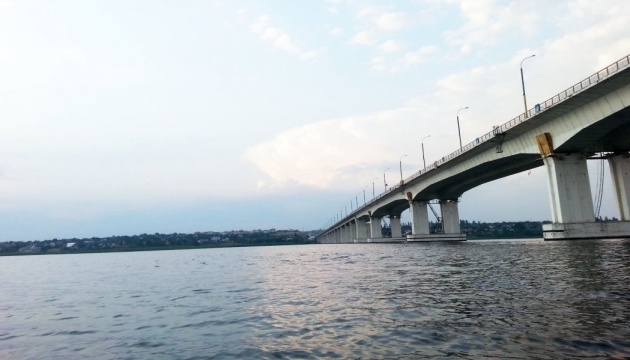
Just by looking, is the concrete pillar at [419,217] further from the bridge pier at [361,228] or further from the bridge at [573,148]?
the bridge pier at [361,228]

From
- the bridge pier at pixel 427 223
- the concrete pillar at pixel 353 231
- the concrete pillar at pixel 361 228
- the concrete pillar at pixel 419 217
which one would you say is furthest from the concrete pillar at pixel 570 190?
the concrete pillar at pixel 353 231

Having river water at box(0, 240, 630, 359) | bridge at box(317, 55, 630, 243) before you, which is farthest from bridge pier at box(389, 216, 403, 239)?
river water at box(0, 240, 630, 359)

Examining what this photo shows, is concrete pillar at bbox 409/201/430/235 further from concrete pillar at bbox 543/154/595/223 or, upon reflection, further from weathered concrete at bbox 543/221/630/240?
weathered concrete at bbox 543/221/630/240

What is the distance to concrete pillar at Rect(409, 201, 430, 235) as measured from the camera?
101875mm

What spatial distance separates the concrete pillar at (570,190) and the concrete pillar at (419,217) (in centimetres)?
5315

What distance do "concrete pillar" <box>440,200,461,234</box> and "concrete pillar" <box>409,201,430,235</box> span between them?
204 inches

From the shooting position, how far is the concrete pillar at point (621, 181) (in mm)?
49625

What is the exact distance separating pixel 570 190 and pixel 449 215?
5092 cm

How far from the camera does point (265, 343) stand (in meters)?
9.73

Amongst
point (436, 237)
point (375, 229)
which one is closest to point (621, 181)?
point (436, 237)

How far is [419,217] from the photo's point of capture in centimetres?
10212

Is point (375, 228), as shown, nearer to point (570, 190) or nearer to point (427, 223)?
point (427, 223)

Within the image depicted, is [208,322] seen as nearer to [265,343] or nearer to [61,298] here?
[265,343]

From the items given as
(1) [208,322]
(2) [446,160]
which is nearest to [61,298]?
(1) [208,322]
